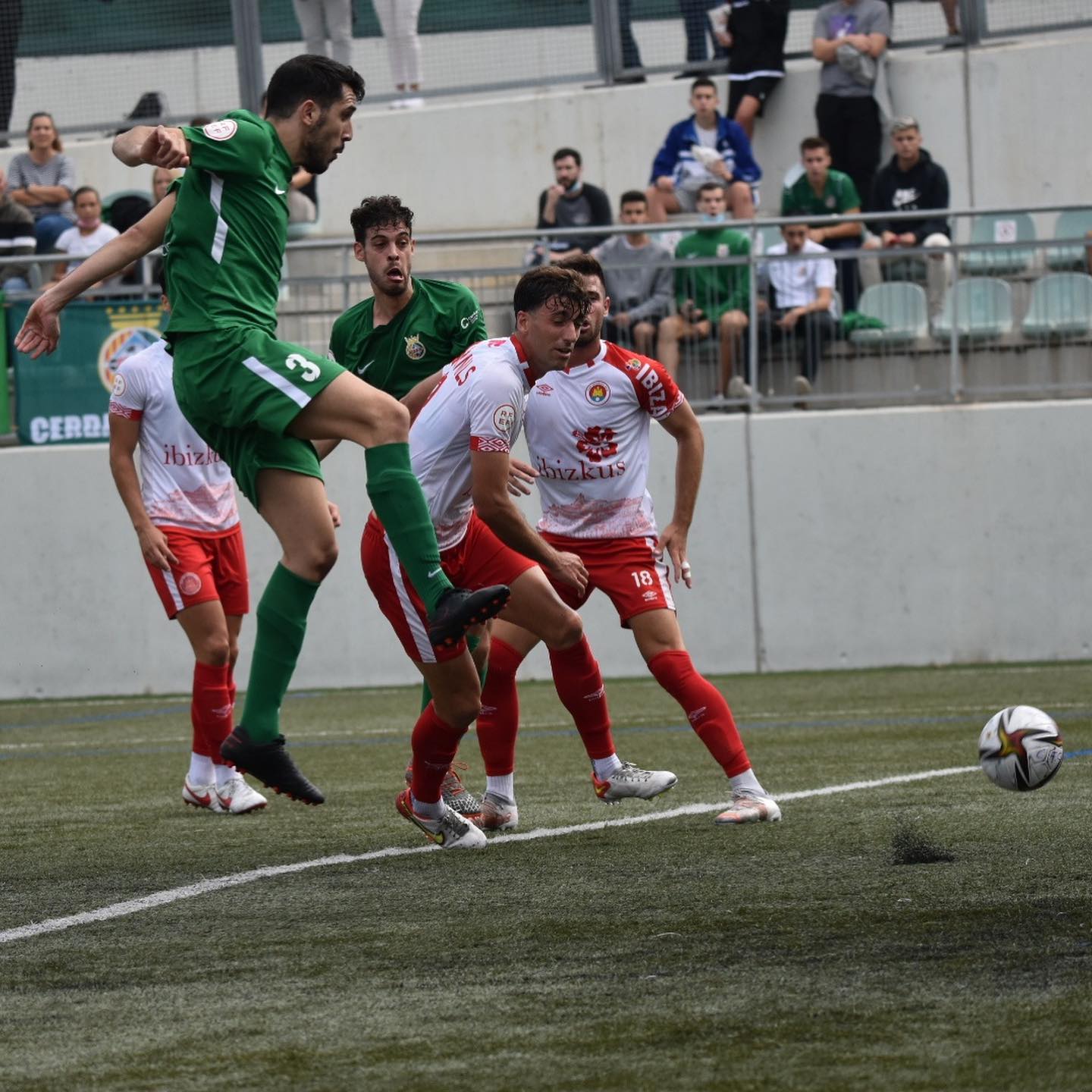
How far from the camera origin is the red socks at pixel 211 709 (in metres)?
7.80

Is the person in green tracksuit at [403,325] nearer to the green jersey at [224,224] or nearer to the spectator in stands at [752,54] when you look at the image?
the green jersey at [224,224]

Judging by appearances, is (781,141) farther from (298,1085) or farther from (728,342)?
(298,1085)

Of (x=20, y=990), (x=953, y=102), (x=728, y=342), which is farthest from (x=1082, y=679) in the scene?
(x=20, y=990)

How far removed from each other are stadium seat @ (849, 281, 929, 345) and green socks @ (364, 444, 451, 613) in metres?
9.35

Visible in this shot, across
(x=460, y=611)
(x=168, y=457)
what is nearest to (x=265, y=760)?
(x=460, y=611)

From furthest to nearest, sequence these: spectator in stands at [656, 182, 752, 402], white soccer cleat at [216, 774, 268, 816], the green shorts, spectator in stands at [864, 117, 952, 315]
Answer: spectator in stands at [864, 117, 952, 315] → spectator in stands at [656, 182, 752, 402] → white soccer cleat at [216, 774, 268, 816] → the green shorts

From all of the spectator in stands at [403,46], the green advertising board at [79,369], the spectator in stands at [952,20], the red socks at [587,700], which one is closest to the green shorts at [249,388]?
the red socks at [587,700]

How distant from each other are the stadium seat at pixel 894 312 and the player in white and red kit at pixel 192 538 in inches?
282

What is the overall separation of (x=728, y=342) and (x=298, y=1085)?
457 inches

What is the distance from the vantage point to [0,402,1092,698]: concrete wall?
14.4 m

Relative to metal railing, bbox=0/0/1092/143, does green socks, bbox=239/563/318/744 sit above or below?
below

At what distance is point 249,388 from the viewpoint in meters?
5.48

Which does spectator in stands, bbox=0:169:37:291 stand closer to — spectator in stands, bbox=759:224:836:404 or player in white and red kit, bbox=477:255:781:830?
spectator in stands, bbox=759:224:836:404

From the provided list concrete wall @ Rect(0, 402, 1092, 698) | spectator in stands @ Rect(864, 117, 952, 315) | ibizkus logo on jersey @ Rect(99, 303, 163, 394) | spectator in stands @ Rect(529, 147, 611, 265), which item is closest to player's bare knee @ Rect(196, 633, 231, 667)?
concrete wall @ Rect(0, 402, 1092, 698)
